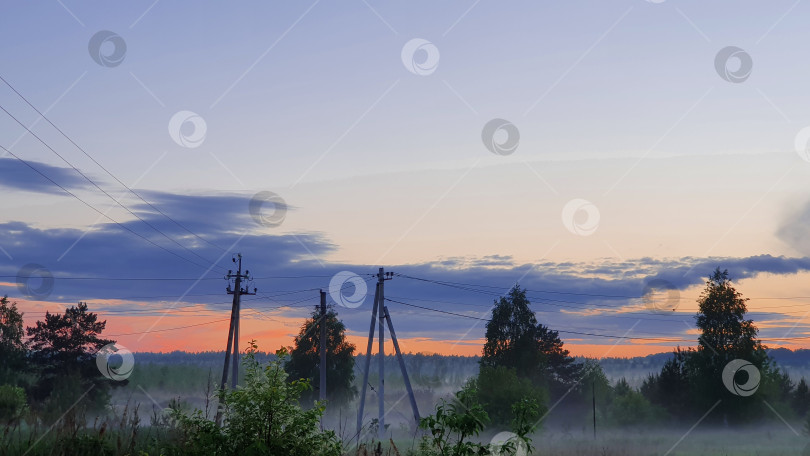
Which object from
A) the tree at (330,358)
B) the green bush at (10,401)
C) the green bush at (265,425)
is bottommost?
the green bush at (10,401)

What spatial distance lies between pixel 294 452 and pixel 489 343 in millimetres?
59304

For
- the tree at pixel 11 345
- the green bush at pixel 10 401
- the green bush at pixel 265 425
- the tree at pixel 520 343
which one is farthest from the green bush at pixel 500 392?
the green bush at pixel 265 425

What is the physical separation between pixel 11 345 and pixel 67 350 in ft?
16.5

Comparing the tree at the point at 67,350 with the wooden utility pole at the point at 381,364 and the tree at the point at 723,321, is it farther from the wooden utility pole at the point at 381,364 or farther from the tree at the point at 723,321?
the tree at the point at 723,321

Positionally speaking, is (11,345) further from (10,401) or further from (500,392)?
(500,392)

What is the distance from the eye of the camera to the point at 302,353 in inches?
2864

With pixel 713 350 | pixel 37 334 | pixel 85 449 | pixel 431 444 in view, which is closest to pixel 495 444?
pixel 431 444

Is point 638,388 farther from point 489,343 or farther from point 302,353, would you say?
point 302,353

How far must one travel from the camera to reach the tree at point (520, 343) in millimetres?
65188

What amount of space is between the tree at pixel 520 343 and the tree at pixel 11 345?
38352mm

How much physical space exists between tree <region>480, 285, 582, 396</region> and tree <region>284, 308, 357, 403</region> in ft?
52.5

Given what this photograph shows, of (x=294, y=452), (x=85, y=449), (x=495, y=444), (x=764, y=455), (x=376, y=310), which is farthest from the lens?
(x=764, y=455)

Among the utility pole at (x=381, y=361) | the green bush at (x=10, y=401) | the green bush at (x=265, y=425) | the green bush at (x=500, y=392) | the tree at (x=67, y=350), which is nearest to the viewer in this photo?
the green bush at (x=265, y=425)

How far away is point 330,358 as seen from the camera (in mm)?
73875
